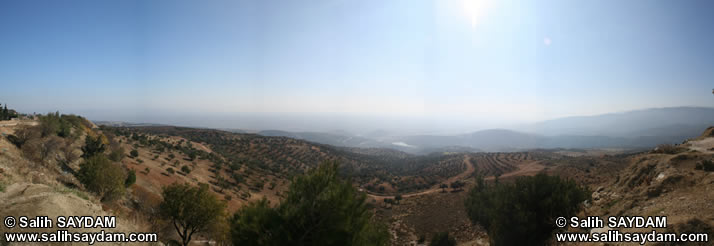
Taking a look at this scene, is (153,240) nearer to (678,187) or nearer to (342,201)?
(342,201)

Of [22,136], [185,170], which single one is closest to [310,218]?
[22,136]

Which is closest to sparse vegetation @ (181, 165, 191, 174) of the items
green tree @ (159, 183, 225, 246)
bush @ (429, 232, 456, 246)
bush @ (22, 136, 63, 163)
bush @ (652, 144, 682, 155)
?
bush @ (22, 136, 63, 163)

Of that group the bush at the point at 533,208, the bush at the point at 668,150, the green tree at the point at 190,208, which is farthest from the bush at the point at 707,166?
the green tree at the point at 190,208

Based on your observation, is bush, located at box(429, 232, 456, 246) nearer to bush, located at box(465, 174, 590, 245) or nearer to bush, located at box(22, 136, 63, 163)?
bush, located at box(465, 174, 590, 245)

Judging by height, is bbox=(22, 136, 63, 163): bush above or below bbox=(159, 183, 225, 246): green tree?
above

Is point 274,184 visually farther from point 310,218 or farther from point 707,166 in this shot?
point 707,166

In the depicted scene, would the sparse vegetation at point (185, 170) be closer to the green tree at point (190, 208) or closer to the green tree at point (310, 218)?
the green tree at point (190, 208)
